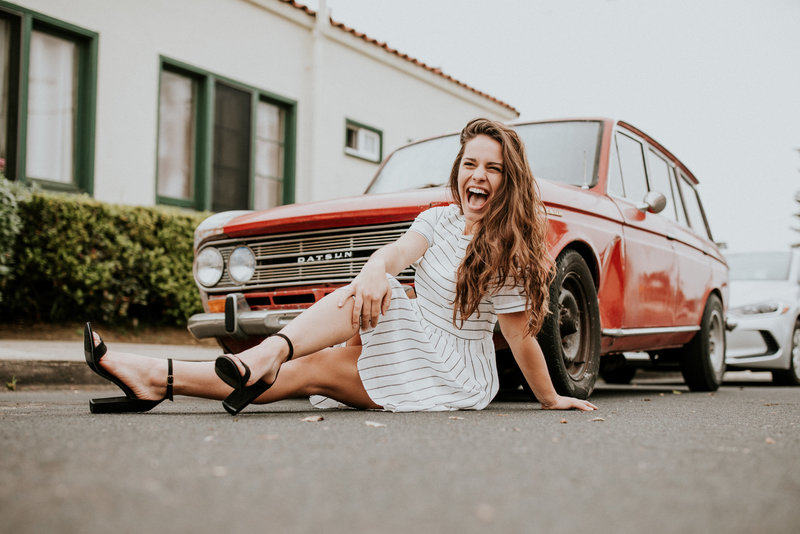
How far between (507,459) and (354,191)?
10405mm

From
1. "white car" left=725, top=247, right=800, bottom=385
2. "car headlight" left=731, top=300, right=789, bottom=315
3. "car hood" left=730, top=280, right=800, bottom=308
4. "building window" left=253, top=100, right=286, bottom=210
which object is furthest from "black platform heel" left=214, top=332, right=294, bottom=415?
"building window" left=253, top=100, right=286, bottom=210

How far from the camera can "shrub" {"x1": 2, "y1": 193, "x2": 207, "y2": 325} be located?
6.89 m

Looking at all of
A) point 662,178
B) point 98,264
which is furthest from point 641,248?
point 98,264

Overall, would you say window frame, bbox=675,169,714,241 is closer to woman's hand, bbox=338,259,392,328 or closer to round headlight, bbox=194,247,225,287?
round headlight, bbox=194,247,225,287

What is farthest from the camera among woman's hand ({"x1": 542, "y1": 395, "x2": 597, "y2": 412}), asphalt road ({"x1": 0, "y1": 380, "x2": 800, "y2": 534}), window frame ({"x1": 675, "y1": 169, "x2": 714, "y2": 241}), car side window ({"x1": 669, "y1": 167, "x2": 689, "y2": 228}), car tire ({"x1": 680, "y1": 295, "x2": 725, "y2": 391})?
window frame ({"x1": 675, "y1": 169, "x2": 714, "y2": 241})

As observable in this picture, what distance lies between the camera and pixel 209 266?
4684 mm

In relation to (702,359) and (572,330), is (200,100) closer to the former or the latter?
(702,359)

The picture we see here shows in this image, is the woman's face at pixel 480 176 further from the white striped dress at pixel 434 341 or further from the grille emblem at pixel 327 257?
the grille emblem at pixel 327 257

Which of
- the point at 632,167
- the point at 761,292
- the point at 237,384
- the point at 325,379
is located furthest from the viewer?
the point at 761,292

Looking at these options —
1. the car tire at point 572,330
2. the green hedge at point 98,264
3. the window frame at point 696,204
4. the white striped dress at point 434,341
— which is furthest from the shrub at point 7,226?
the window frame at point 696,204

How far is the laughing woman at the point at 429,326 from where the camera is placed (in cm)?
312

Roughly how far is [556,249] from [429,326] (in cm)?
91

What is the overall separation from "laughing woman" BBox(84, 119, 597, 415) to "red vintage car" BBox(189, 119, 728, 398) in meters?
0.39

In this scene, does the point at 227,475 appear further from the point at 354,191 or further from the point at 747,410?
the point at 354,191
